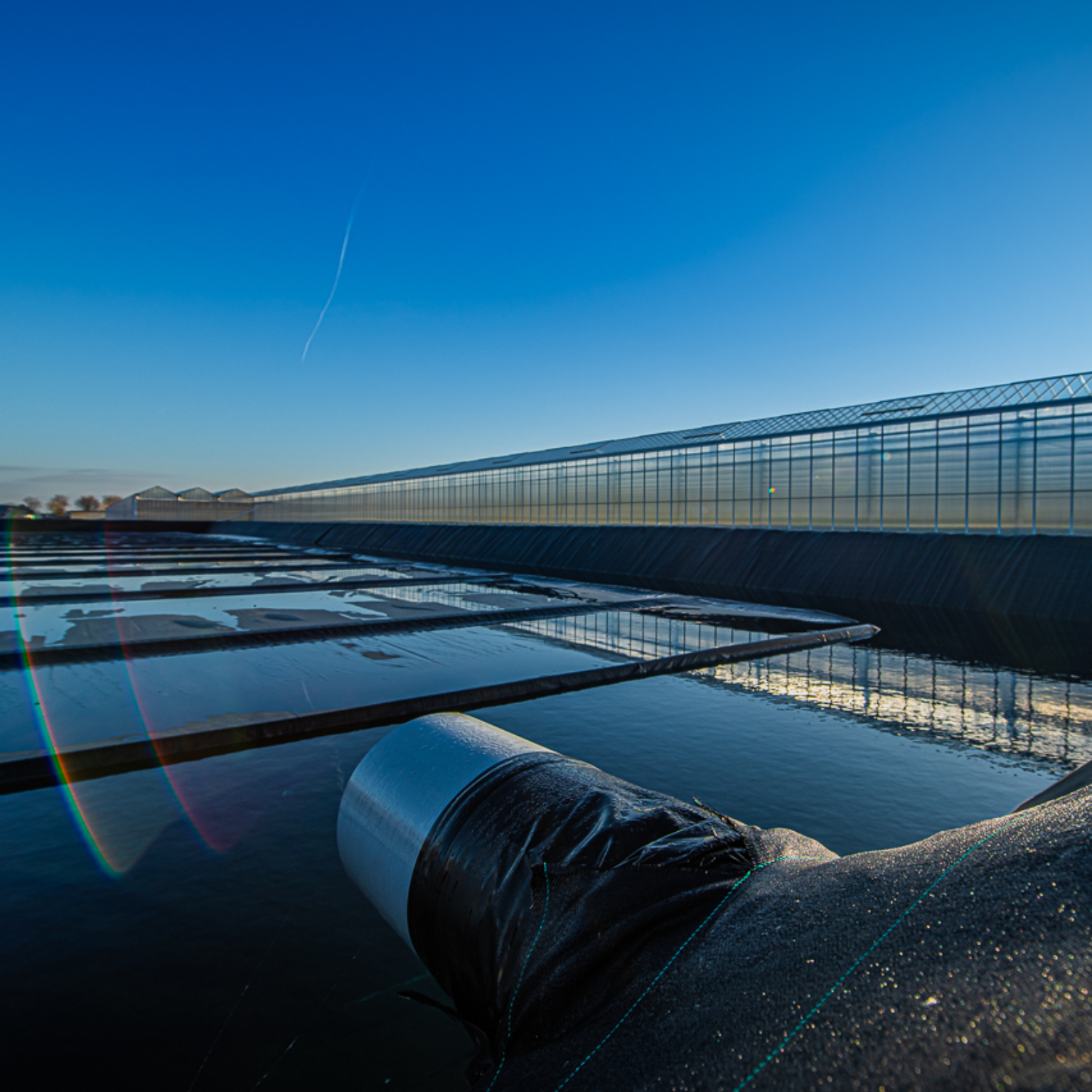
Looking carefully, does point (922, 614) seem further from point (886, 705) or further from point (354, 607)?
point (354, 607)

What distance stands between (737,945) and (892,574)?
24216 millimetres

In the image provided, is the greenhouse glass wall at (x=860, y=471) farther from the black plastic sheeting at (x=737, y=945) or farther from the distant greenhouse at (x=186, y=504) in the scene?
the distant greenhouse at (x=186, y=504)

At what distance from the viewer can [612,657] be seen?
1236 cm

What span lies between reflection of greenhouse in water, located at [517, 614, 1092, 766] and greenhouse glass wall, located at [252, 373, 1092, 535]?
14510mm

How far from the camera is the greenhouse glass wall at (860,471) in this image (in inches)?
945

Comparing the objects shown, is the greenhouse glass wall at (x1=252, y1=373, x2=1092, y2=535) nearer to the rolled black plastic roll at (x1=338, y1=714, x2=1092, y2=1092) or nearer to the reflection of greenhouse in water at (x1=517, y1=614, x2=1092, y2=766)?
the reflection of greenhouse in water at (x1=517, y1=614, x2=1092, y2=766)

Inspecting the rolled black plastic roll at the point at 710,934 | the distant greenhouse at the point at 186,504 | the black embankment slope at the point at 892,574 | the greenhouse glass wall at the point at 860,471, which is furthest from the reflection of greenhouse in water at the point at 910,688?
the distant greenhouse at the point at 186,504

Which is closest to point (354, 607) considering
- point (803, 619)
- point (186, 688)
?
point (186, 688)

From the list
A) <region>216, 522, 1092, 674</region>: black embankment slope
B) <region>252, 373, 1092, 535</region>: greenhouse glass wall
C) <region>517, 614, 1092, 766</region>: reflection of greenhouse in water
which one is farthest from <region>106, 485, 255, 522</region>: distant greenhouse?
<region>517, 614, 1092, 766</region>: reflection of greenhouse in water

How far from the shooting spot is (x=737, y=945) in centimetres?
243

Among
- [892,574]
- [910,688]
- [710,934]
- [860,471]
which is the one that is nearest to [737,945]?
[710,934]

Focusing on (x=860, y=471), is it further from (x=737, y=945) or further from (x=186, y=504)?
(x=186, y=504)

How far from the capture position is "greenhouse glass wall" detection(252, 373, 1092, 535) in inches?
945

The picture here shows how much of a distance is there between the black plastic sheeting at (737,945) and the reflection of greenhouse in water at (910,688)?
21.7ft
